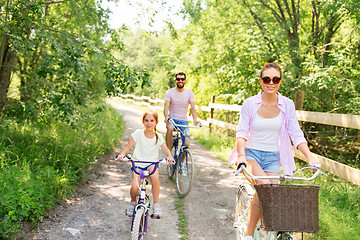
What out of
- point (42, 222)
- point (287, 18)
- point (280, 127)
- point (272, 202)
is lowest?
point (42, 222)

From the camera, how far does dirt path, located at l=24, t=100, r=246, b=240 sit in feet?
13.6

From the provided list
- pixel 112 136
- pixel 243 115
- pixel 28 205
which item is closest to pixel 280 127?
pixel 243 115

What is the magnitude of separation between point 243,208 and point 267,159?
0.75 meters

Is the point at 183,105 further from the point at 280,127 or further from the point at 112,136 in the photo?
→ the point at 112,136

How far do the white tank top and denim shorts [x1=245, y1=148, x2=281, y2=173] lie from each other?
40 mm

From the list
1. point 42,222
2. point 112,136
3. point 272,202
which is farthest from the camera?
point 112,136

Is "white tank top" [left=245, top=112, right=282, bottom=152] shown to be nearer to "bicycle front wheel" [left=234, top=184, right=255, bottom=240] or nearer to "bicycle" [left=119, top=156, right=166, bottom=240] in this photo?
"bicycle front wheel" [left=234, top=184, right=255, bottom=240]

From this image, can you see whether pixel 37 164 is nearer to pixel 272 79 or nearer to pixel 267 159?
pixel 267 159

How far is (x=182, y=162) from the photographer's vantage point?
5.91 meters

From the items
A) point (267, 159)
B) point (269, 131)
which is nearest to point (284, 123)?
point (269, 131)

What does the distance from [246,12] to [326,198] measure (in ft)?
29.3

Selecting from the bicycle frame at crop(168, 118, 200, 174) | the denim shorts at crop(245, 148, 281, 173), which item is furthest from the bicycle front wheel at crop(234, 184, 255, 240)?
the bicycle frame at crop(168, 118, 200, 174)

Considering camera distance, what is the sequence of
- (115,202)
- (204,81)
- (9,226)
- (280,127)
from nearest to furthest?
(280,127) < (9,226) < (115,202) < (204,81)

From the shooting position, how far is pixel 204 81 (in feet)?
56.6
